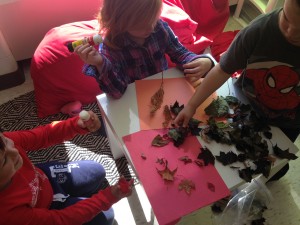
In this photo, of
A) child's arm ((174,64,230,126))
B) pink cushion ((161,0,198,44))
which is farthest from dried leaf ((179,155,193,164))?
pink cushion ((161,0,198,44))

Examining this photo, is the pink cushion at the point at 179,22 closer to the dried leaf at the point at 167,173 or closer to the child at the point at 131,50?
the child at the point at 131,50

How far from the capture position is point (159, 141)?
2.72ft

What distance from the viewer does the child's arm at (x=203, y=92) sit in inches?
32.8

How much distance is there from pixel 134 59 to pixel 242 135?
47 centimetres

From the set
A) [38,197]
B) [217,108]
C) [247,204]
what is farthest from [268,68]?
[38,197]

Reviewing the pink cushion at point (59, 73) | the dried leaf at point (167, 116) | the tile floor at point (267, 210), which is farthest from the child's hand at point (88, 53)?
the tile floor at point (267, 210)

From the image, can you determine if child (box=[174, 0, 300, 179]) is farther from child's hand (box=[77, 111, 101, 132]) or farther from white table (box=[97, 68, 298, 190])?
child's hand (box=[77, 111, 101, 132])

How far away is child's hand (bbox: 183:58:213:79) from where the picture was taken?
96 centimetres

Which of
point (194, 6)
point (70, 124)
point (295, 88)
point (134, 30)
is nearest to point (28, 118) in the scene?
point (70, 124)

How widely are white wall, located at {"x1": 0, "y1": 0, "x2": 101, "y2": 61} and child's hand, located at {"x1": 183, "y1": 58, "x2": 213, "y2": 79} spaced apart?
0.82 meters

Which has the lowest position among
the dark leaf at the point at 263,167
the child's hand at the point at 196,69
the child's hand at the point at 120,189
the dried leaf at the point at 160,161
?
the child's hand at the point at 120,189

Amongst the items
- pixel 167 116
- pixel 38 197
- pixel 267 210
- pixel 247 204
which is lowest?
pixel 267 210

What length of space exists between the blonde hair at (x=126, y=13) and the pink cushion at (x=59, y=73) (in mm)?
475

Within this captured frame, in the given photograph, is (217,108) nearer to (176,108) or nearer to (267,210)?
(176,108)
